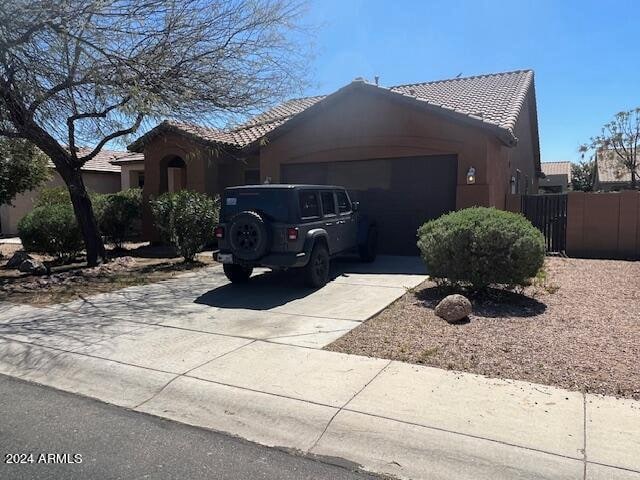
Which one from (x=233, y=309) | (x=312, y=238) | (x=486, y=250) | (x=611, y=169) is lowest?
(x=233, y=309)

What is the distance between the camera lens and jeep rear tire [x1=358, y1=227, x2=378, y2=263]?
12.4 meters

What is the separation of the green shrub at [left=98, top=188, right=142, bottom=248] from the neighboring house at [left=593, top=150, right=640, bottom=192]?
3209 cm

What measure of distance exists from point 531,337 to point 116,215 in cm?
1440

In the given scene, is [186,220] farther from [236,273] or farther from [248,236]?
[248,236]

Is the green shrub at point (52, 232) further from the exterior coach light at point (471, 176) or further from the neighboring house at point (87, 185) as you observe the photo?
the exterior coach light at point (471, 176)

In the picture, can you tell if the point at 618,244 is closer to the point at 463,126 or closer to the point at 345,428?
the point at 463,126

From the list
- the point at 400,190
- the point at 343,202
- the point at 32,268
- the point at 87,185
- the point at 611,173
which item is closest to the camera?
the point at 343,202

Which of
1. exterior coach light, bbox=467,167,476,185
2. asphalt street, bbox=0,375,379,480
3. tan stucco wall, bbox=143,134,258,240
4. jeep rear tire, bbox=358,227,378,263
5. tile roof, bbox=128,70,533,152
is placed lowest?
asphalt street, bbox=0,375,379,480

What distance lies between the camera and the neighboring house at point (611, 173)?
3559cm

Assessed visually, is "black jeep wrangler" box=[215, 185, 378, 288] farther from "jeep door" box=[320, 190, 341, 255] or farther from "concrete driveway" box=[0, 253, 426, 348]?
"concrete driveway" box=[0, 253, 426, 348]

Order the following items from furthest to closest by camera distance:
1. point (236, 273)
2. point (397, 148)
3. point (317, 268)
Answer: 1. point (397, 148)
2. point (236, 273)
3. point (317, 268)

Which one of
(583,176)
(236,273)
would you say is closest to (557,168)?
(583,176)

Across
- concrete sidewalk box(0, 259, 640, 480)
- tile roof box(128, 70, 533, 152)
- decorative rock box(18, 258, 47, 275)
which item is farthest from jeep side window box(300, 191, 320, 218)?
decorative rock box(18, 258, 47, 275)

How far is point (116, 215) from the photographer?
17125mm
